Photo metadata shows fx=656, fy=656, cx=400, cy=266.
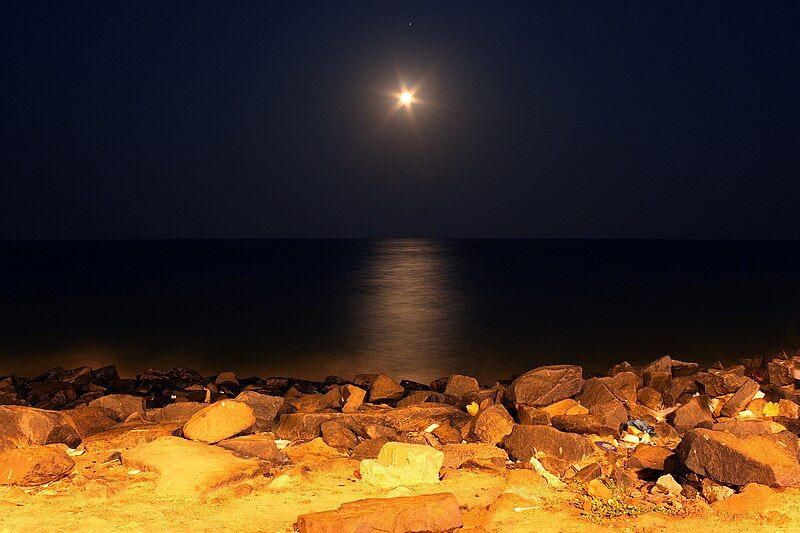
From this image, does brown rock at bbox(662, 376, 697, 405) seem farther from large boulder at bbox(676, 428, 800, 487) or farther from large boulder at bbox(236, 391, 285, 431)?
large boulder at bbox(236, 391, 285, 431)

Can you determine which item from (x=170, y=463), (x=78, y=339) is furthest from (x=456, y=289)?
(x=170, y=463)

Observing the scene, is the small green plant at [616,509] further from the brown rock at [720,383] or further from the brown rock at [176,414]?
the brown rock at [176,414]

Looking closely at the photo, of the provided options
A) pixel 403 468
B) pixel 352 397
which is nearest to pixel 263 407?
pixel 352 397

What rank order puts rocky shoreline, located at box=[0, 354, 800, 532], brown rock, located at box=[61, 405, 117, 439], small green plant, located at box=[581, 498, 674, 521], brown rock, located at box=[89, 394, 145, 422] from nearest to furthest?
small green plant, located at box=[581, 498, 674, 521] < rocky shoreline, located at box=[0, 354, 800, 532] < brown rock, located at box=[61, 405, 117, 439] < brown rock, located at box=[89, 394, 145, 422]

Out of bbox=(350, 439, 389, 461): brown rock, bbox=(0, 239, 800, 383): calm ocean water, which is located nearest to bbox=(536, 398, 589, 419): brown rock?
bbox=(350, 439, 389, 461): brown rock

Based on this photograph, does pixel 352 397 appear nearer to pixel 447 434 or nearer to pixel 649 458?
pixel 447 434

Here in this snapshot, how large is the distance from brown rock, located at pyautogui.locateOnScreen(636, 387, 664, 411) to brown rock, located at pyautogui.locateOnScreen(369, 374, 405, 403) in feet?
12.4

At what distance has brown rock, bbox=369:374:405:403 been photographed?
1083cm

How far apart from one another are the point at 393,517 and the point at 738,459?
3.10 metres

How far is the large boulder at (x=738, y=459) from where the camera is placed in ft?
18.6

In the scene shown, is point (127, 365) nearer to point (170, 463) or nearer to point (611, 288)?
point (170, 463)

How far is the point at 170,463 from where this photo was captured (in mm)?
6512

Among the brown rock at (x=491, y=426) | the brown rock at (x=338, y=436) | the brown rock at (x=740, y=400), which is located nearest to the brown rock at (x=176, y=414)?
the brown rock at (x=338, y=436)

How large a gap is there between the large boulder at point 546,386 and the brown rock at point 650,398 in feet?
3.29
